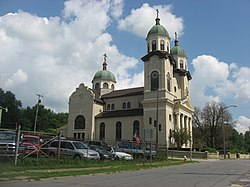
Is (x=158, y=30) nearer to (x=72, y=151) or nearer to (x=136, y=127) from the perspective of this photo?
(x=136, y=127)

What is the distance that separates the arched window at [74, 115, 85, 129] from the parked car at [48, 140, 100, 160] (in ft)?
144

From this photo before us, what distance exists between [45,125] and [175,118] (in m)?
50.9

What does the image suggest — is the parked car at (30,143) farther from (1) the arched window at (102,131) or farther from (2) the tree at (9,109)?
(2) the tree at (9,109)

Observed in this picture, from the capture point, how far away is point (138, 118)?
5972 centimetres

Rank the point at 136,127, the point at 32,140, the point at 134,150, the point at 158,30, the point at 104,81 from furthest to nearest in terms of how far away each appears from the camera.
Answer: the point at 104,81 < the point at 158,30 < the point at 136,127 < the point at 134,150 < the point at 32,140

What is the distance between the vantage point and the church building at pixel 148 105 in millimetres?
57156

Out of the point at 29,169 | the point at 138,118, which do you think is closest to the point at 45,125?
A: the point at 138,118

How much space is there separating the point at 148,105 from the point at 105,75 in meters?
23.8

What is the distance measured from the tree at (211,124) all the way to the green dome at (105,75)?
2543 centimetres

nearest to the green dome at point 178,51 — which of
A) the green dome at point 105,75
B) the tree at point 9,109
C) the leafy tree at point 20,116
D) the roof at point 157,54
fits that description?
the roof at point 157,54

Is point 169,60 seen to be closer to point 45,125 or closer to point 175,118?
point 175,118

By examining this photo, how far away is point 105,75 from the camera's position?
3078 inches

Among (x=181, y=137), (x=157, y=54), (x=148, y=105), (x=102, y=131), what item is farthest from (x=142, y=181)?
(x=102, y=131)

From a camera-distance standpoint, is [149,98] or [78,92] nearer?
[149,98]
